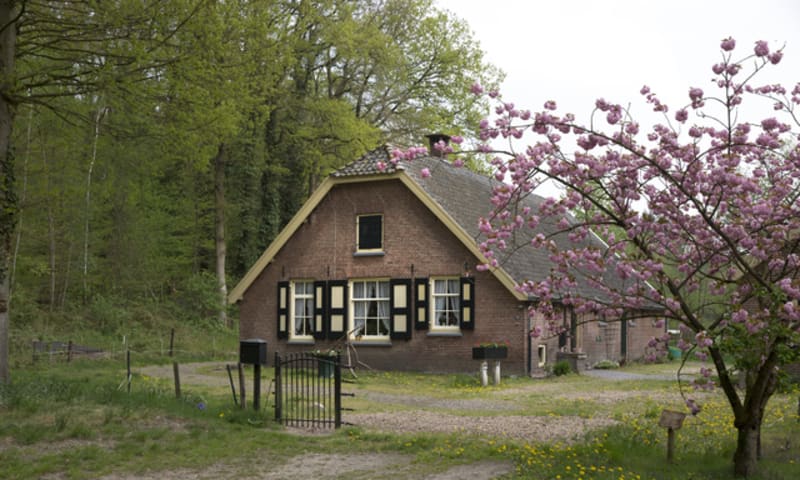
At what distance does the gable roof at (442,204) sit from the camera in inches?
888

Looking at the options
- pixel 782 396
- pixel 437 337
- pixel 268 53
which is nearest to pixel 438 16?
pixel 268 53

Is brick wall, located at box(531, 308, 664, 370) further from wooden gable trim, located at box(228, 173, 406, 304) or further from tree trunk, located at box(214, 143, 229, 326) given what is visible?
tree trunk, located at box(214, 143, 229, 326)

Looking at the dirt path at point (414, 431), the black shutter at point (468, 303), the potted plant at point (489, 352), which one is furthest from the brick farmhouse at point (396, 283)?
the dirt path at point (414, 431)

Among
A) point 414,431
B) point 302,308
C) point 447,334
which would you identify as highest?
point 302,308

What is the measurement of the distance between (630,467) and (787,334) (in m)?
2.38

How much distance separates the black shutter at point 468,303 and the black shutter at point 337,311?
3.73m

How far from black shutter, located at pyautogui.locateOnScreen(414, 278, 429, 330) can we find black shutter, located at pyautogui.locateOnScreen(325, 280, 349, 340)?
7.52ft

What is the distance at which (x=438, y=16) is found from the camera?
122 ft

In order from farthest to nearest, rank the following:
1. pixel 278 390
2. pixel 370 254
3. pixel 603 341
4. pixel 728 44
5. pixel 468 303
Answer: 1. pixel 603 341
2. pixel 370 254
3. pixel 468 303
4. pixel 278 390
5. pixel 728 44

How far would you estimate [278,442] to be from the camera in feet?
36.1

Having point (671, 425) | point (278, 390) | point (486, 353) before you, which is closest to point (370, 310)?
point (486, 353)

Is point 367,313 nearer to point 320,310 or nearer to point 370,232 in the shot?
point 320,310

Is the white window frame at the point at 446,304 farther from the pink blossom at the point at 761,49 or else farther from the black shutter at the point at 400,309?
the pink blossom at the point at 761,49

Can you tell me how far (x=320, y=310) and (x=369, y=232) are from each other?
109 inches
